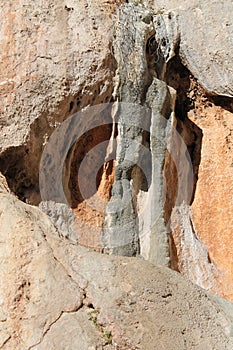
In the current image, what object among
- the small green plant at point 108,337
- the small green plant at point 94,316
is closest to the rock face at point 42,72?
the small green plant at point 94,316

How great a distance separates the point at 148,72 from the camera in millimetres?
7148

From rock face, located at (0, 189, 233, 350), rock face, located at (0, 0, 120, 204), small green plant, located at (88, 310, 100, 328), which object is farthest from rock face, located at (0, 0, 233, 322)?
small green plant, located at (88, 310, 100, 328)

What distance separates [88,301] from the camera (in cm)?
472

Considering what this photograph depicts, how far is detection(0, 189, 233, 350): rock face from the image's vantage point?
14.9 ft

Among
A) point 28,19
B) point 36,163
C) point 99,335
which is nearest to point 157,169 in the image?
point 36,163

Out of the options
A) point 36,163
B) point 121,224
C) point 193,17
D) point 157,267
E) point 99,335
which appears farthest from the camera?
point 193,17

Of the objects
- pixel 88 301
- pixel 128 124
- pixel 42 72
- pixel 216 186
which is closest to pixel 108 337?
pixel 88 301

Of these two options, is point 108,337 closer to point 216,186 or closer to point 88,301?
point 88,301

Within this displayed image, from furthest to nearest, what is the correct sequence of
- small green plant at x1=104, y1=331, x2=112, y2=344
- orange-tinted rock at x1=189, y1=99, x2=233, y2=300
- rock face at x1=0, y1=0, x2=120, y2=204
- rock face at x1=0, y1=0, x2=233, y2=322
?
orange-tinted rock at x1=189, y1=99, x2=233, y2=300, rock face at x1=0, y1=0, x2=233, y2=322, rock face at x1=0, y1=0, x2=120, y2=204, small green plant at x1=104, y1=331, x2=112, y2=344

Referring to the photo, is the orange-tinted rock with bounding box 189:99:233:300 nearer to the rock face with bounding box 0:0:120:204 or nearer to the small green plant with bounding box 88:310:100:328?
the rock face with bounding box 0:0:120:204

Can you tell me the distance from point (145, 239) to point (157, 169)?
0.68 m

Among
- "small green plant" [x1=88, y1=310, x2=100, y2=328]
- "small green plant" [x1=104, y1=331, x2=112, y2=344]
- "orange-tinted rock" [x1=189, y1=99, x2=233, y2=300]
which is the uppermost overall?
"orange-tinted rock" [x1=189, y1=99, x2=233, y2=300]

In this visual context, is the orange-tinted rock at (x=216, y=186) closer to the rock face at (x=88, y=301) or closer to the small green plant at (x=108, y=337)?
the rock face at (x=88, y=301)

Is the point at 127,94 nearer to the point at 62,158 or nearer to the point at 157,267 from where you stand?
the point at 62,158
